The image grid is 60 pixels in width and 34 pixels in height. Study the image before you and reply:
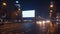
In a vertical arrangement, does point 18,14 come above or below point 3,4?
below

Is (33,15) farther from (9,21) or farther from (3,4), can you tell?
(3,4)

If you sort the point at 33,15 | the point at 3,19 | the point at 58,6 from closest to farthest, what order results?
the point at 3,19 < the point at 33,15 < the point at 58,6

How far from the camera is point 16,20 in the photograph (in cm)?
1011

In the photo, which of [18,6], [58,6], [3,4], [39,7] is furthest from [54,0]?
[3,4]

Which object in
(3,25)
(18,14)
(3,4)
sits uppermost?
(3,4)

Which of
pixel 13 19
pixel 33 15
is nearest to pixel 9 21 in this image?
pixel 13 19

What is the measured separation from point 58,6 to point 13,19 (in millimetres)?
5764

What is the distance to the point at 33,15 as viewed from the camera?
11727mm

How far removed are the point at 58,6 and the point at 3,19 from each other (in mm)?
6694

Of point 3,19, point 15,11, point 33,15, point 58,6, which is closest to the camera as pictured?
point 3,19

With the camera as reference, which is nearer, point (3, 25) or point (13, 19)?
point (3, 25)

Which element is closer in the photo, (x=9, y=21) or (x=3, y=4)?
(x=3, y=4)

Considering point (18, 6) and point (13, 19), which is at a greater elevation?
point (18, 6)

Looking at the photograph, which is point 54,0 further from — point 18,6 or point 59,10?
point 18,6
